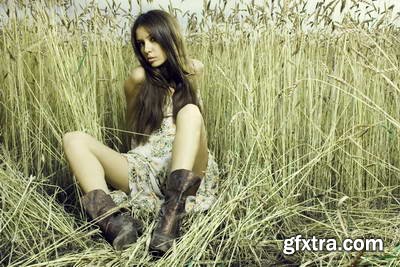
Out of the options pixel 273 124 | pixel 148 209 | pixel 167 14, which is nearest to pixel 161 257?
pixel 148 209

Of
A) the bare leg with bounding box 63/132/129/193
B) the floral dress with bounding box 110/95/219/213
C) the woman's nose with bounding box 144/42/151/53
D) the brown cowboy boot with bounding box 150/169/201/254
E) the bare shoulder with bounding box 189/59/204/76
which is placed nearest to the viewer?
the brown cowboy boot with bounding box 150/169/201/254

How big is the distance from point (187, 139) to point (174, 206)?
0.23 metres

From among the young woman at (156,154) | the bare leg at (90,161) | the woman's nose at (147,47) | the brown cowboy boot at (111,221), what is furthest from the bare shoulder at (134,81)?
the brown cowboy boot at (111,221)

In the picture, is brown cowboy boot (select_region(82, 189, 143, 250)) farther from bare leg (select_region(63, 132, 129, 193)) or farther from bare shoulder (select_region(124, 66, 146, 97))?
bare shoulder (select_region(124, 66, 146, 97))

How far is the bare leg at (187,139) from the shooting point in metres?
1.73

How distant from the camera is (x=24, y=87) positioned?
7.60ft

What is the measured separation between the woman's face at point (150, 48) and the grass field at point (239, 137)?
249 millimetres

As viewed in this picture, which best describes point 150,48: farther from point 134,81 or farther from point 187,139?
point 187,139

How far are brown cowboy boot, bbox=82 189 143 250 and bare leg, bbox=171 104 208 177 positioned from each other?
0.21 meters

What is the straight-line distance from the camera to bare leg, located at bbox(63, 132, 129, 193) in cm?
179

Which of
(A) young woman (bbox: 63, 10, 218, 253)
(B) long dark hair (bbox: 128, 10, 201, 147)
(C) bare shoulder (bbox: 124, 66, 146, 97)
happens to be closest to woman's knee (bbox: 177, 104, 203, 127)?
(A) young woman (bbox: 63, 10, 218, 253)

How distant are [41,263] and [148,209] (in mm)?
500

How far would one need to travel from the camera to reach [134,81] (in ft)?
7.04

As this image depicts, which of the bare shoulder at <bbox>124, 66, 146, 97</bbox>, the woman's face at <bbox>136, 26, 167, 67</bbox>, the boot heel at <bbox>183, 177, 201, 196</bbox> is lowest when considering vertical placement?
the boot heel at <bbox>183, 177, 201, 196</bbox>
